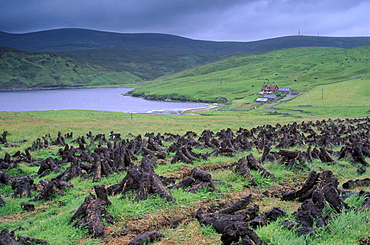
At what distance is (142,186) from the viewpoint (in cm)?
1004

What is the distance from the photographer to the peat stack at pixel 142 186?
9.86m

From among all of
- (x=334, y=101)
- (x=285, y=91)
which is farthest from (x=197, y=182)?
(x=285, y=91)

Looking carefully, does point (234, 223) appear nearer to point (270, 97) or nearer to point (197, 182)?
point (197, 182)

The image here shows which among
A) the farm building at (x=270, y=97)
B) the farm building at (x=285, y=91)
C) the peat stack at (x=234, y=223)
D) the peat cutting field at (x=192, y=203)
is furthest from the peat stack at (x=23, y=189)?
the farm building at (x=285, y=91)

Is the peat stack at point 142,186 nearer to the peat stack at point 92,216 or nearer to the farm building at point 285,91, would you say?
the peat stack at point 92,216

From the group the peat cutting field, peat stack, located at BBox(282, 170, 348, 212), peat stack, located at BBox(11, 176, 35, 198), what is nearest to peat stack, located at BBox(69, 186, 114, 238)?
the peat cutting field

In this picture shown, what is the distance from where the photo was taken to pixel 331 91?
129m

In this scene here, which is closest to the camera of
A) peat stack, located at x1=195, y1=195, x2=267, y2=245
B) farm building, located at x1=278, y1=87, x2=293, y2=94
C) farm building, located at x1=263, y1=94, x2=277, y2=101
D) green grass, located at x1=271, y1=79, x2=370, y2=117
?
peat stack, located at x1=195, y1=195, x2=267, y2=245

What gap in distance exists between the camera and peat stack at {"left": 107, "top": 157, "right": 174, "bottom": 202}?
9860 millimetres

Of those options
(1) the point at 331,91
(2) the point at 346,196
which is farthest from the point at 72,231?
(1) the point at 331,91

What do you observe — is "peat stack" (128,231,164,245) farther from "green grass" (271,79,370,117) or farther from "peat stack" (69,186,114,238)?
"green grass" (271,79,370,117)

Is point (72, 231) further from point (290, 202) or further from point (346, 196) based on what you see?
point (346, 196)

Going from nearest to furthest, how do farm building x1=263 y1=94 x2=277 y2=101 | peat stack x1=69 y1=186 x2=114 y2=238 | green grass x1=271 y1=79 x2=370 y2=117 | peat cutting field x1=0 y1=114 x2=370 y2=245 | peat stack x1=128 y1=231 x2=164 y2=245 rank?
1. peat stack x1=128 y1=231 x2=164 y2=245
2. peat cutting field x1=0 y1=114 x2=370 y2=245
3. peat stack x1=69 y1=186 x2=114 y2=238
4. green grass x1=271 y1=79 x2=370 y2=117
5. farm building x1=263 y1=94 x2=277 y2=101

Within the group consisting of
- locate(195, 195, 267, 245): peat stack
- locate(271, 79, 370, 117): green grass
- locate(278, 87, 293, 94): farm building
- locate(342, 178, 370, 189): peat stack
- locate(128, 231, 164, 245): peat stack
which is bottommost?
locate(128, 231, 164, 245): peat stack
